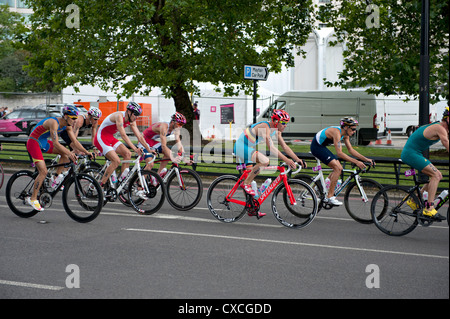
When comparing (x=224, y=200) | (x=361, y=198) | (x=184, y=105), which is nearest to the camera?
(x=361, y=198)

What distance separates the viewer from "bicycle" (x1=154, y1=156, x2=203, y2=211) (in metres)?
10.6

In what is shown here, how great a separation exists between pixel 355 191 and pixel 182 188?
306 centimetres

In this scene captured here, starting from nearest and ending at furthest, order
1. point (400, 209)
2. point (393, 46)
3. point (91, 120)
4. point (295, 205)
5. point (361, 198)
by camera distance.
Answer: point (400, 209) < point (295, 205) < point (361, 198) < point (91, 120) < point (393, 46)

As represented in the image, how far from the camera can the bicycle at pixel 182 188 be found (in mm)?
10578

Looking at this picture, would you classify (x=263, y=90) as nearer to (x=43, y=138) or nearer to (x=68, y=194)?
(x=43, y=138)

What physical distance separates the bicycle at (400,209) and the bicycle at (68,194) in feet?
13.4

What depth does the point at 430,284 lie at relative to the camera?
5953mm

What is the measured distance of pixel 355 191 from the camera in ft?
30.7

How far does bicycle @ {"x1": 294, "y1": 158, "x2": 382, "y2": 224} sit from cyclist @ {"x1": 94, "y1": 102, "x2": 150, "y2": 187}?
9.85 ft

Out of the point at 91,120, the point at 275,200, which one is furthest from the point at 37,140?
the point at 275,200

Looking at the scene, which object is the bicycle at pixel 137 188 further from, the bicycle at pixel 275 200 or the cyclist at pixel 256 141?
the cyclist at pixel 256 141

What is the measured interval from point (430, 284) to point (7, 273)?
14.2 ft

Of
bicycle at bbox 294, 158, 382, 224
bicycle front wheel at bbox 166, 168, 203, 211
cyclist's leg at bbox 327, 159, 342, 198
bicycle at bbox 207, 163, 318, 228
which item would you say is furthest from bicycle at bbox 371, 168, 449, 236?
bicycle front wheel at bbox 166, 168, 203, 211
